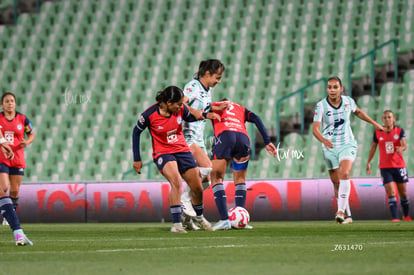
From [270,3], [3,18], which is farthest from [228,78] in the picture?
[3,18]

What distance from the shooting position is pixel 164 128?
27.7 feet

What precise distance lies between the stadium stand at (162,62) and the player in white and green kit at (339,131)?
16.0ft

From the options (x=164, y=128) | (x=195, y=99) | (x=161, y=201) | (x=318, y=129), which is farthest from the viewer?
(x=161, y=201)

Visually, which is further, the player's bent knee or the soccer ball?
the player's bent knee

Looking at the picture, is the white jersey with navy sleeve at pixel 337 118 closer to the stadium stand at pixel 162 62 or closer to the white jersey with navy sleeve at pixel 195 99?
the white jersey with navy sleeve at pixel 195 99

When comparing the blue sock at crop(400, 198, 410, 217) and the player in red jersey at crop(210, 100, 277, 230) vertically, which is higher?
the player in red jersey at crop(210, 100, 277, 230)

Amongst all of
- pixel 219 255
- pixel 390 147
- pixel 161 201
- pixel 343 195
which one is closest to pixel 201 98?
pixel 343 195

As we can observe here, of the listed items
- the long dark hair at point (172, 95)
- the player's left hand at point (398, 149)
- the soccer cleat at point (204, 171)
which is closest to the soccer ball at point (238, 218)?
the soccer cleat at point (204, 171)

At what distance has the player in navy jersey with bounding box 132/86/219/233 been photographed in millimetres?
8305

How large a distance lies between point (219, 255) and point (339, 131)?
5541 millimetres

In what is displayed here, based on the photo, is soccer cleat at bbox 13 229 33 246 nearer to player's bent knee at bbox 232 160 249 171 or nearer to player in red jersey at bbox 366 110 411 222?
player's bent knee at bbox 232 160 249 171

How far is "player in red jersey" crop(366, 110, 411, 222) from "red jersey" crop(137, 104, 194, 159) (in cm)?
516

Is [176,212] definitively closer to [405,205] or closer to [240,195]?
[240,195]

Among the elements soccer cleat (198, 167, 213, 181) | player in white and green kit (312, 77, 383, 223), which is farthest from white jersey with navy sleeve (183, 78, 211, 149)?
player in white and green kit (312, 77, 383, 223)
